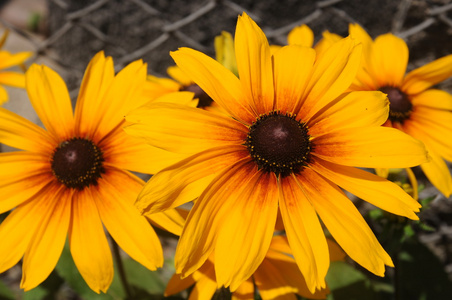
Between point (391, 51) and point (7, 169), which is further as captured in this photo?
point (391, 51)

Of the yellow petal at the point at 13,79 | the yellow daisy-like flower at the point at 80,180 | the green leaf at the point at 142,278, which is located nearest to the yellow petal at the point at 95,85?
the yellow daisy-like flower at the point at 80,180

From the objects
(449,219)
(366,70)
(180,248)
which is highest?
(449,219)

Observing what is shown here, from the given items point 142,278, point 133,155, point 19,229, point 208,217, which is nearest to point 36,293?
point 142,278

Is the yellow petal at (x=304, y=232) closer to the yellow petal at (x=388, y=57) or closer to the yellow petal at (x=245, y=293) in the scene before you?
the yellow petal at (x=245, y=293)

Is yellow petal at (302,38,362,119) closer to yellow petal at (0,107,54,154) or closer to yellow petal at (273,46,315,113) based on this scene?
yellow petal at (273,46,315,113)

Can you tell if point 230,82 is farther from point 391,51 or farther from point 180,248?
point 391,51

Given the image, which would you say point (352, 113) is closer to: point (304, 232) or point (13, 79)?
point (304, 232)

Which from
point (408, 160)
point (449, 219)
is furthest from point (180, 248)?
point (449, 219)
